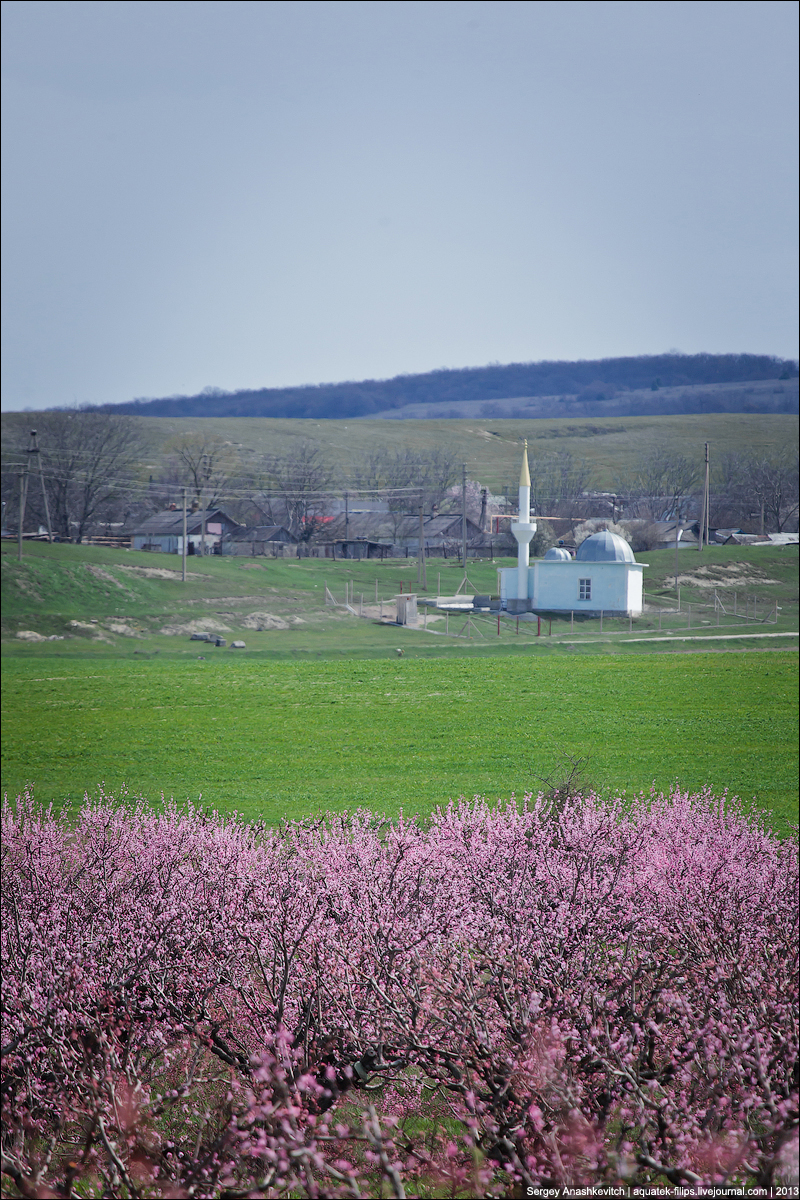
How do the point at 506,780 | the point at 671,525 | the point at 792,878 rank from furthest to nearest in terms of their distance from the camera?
the point at 671,525
the point at 506,780
the point at 792,878

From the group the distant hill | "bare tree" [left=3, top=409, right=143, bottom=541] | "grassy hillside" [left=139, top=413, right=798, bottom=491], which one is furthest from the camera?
"bare tree" [left=3, top=409, right=143, bottom=541]

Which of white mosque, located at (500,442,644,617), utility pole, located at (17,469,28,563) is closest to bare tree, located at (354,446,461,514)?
white mosque, located at (500,442,644,617)

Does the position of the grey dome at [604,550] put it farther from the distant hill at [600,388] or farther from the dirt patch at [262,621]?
the dirt patch at [262,621]

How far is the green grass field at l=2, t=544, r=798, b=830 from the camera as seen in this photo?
228 inches

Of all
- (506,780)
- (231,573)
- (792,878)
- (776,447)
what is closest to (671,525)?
(776,447)

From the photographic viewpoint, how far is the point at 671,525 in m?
6.25

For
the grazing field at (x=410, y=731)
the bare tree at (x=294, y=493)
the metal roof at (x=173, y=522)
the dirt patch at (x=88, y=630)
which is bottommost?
the grazing field at (x=410, y=731)

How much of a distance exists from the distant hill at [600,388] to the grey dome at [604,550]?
1.14 metres

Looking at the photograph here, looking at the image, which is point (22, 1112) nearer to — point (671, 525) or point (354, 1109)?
point (354, 1109)

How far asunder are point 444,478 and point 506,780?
2112 millimetres

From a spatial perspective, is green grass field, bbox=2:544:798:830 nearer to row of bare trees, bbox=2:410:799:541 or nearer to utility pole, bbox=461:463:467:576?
utility pole, bbox=461:463:467:576

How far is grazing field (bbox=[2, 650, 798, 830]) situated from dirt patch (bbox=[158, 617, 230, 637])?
279 mm

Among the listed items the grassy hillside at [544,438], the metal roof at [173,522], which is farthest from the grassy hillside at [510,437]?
the metal roof at [173,522]

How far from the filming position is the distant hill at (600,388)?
670 centimetres
